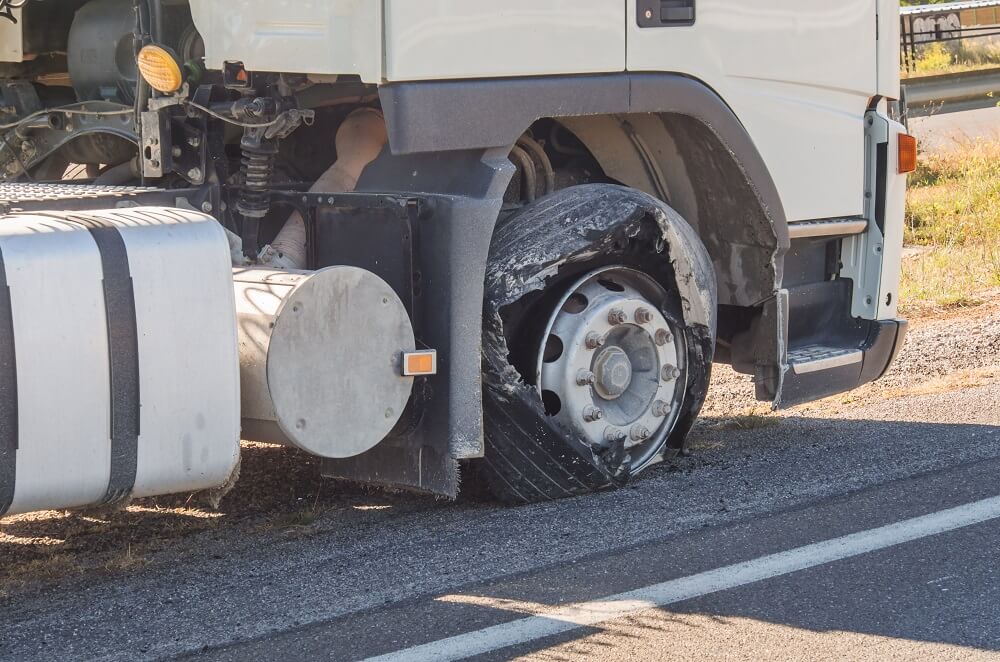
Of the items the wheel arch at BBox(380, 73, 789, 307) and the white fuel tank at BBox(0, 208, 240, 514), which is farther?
the wheel arch at BBox(380, 73, 789, 307)

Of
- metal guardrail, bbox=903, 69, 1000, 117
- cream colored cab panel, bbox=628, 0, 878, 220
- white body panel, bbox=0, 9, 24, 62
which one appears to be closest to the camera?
cream colored cab panel, bbox=628, 0, 878, 220

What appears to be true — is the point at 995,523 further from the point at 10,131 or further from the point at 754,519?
the point at 10,131

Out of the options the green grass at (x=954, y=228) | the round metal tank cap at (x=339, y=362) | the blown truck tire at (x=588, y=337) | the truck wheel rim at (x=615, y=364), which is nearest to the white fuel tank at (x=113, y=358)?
the round metal tank cap at (x=339, y=362)

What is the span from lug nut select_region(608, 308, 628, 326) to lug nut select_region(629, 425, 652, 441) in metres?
0.39

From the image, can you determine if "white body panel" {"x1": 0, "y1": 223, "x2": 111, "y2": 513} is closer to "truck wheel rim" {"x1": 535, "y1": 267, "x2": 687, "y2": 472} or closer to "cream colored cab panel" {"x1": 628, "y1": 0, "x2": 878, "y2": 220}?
"truck wheel rim" {"x1": 535, "y1": 267, "x2": 687, "y2": 472}

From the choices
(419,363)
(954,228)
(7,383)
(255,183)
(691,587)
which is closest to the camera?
(7,383)

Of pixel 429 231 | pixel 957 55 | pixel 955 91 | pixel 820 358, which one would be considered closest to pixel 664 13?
pixel 429 231

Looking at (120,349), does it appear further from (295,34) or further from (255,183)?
(295,34)

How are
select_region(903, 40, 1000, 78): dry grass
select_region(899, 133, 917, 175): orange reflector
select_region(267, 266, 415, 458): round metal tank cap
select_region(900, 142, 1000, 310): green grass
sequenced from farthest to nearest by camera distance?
select_region(903, 40, 1000, 78): dry grass
select_region(900, 142, 1000, 310): green grass
select_region(899, 133, 917, 175): orange reflector
select_region(267, 266, 415, 458): round metal tank cap

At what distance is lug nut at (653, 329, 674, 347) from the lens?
4.84 metres

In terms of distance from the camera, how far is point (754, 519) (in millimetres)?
4484

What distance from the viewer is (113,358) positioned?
352 centimetres

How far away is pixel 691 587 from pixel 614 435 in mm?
1036

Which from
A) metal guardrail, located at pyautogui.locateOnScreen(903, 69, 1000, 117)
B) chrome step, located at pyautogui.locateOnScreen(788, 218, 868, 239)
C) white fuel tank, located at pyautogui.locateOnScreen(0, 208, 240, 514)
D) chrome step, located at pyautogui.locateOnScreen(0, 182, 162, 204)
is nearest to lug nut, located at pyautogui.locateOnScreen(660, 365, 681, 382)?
chrome step, located at pyautogui.locateOnScreen(788, 218, 868, 239)
